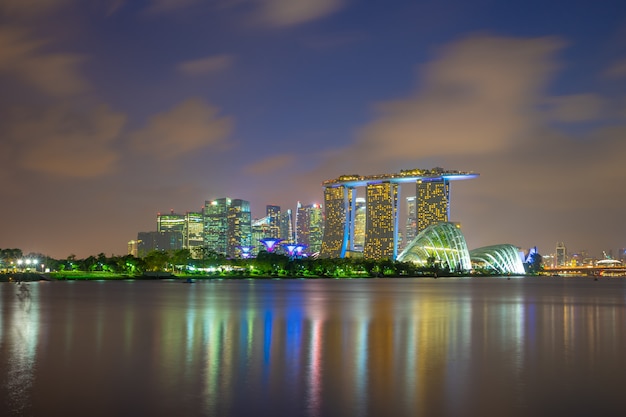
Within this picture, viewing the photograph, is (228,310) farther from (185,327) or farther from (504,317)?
(504,317)

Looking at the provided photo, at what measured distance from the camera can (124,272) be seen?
600ft

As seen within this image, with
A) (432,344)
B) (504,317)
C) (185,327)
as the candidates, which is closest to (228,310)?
(185,327)

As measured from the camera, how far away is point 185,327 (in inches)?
1532

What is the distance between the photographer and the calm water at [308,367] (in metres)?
18.0

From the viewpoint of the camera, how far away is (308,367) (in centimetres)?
2442

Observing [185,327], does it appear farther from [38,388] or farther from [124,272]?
[124,272]

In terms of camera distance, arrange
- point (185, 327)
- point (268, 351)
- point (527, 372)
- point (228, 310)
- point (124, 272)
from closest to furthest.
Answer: point (527, 372), point (268, 351), point (185, 327), point (228, 310), point (124, 272)

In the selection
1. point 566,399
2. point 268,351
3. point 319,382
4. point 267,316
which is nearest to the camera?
point 566,399

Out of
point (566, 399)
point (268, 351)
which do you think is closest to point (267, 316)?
point (268, 351)

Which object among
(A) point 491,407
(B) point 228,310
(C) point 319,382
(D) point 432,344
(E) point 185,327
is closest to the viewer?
(A) point 491,407

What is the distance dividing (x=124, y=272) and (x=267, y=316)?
14249 centimetres

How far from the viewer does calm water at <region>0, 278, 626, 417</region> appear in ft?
59.0

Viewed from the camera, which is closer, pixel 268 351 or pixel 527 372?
pixel 527 372

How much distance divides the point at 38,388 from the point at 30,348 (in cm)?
1012
